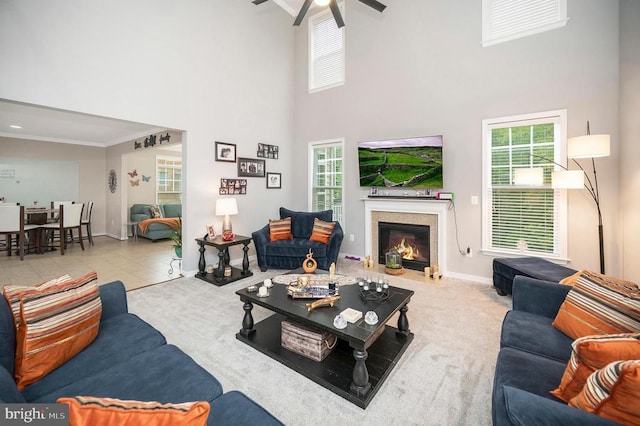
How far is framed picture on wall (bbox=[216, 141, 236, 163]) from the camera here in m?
4.71

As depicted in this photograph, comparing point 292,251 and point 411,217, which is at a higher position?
point 411,217

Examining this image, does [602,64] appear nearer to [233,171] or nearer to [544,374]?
[544,374]

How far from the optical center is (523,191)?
3867 mm

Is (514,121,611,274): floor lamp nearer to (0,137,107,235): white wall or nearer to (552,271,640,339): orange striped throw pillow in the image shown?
(552,271,640,339): orange striped throw pillow

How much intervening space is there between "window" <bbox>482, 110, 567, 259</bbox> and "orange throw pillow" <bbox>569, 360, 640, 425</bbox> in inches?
132

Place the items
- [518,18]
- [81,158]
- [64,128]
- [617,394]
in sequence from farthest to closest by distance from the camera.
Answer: [81,158], [64,128], [518,18], [617,394]

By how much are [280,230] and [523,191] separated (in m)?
3.78

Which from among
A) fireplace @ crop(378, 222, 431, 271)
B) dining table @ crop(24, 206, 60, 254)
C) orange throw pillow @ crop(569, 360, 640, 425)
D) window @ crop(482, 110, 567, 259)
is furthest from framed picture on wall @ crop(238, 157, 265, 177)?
orange throw pillow @ crop(569, 360, 640, 425)

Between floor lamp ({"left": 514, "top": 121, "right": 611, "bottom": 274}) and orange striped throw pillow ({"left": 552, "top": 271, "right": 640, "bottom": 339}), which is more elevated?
floor lamp ({"left": 514, "top": 121, "right": 611, "bottom": 274})

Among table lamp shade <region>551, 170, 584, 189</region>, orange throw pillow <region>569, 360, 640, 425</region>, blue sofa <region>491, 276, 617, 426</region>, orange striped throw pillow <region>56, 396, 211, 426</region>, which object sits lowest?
blue sofa <region>491, 276, 617, 426</region>

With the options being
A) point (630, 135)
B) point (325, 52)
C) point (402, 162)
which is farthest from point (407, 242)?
point (325, 52)

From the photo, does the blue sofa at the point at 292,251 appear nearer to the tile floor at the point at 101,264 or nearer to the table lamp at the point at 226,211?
the table lamp at the point at 226,211

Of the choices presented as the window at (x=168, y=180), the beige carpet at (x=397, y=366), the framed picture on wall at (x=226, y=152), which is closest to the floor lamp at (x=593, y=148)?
the beige carpet at (x=397, y=366)

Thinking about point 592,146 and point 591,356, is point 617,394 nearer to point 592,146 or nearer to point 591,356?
point 591,356
